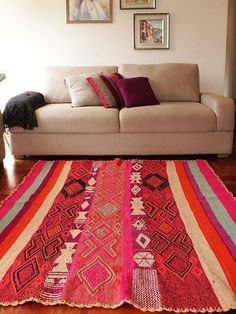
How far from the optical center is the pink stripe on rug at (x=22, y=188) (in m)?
2.03

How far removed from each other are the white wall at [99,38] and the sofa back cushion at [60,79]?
0.34 metres

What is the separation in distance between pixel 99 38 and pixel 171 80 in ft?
3.33

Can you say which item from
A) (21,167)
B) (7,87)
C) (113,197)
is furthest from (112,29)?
(113,197)

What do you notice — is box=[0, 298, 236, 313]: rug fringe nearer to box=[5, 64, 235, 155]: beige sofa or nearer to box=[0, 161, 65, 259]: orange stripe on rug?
box=[0, 161, 65, 259]: orange stripe on rug

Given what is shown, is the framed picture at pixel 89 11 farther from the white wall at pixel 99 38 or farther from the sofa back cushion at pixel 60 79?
the sofa back cushion at pixel 60 79

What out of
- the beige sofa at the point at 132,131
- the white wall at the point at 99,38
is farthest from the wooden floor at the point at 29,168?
the white wall at the point at 99,38

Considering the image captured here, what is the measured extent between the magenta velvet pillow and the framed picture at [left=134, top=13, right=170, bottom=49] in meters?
0.74

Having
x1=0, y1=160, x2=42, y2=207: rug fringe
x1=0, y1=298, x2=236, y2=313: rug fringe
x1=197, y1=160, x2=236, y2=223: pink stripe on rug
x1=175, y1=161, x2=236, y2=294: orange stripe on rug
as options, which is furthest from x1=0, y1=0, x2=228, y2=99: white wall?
x1=0, y1=298, x2=236, y2=313: rug fringe

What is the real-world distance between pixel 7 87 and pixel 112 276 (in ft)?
10.2

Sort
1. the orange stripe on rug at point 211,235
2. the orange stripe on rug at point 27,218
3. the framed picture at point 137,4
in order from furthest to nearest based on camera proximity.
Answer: the framed picture at point 137,4 → the orange stripe on rug at point 27,218 → the orange stripe on rug at point 211,235

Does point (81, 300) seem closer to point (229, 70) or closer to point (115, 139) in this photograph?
point (115, 139)

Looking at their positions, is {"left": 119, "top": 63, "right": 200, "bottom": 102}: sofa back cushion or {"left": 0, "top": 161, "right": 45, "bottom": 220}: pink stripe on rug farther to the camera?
{"left": 119, "top": 63, "right": 200, "bottom": 102}: sofa back cushion

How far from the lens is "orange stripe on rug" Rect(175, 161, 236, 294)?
4.56ft

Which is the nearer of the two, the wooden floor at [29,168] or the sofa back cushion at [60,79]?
the wooden floor at [29,168]
